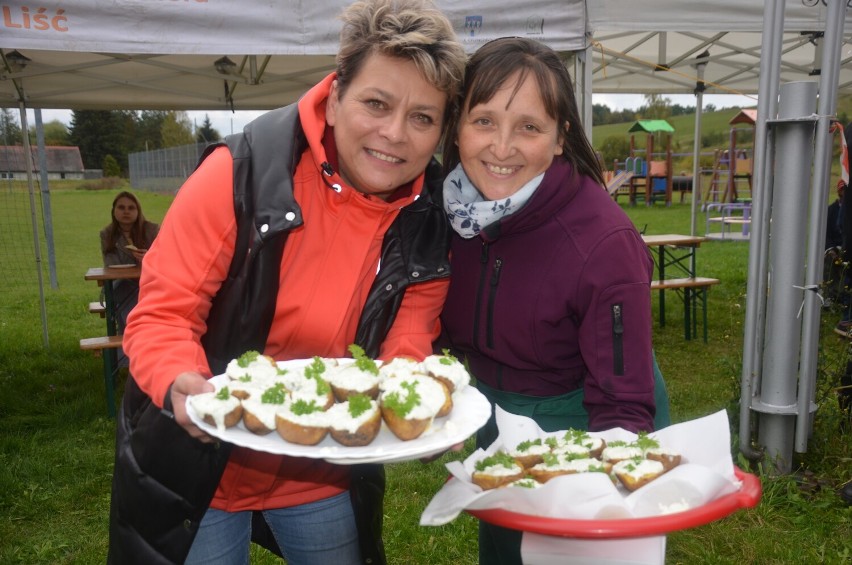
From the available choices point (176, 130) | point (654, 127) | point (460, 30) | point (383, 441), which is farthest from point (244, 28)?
point (176, 130)

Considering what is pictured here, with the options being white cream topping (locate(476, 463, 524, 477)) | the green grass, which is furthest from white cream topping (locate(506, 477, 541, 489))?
the green grass

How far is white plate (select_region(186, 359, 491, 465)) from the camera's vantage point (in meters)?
1.38

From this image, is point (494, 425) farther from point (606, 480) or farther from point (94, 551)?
point (94, 551)

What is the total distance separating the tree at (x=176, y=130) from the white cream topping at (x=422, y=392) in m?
51.9

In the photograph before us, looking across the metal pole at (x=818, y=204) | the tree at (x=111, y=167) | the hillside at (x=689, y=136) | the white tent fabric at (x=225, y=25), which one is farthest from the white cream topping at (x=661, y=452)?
the tree at (x=111, y=167)

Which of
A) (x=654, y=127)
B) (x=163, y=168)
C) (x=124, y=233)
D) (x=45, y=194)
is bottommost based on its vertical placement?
(x=124, y=233)

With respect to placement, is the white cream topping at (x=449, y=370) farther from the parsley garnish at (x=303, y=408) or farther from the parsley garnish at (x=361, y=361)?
the parsley garnish at (x=303, y=408)

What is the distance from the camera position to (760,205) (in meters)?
3.88

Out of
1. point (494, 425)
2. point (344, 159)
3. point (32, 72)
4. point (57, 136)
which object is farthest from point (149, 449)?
point (57, 136)

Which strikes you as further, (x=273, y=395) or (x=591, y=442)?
(x=591, y=442)

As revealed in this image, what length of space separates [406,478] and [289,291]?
119 inches

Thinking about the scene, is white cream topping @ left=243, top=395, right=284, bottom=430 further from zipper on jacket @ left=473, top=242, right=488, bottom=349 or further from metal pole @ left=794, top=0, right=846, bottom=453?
metal pole @ left=794, top=0, right=846, bottom=453

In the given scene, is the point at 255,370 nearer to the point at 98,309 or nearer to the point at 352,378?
the point at 352,378

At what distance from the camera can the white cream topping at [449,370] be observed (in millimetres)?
1722
